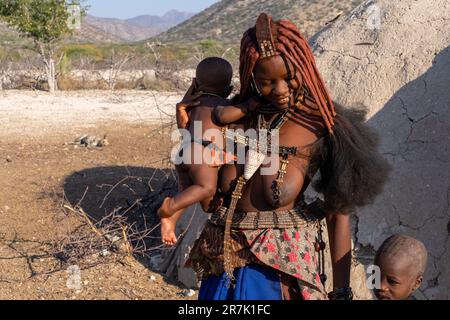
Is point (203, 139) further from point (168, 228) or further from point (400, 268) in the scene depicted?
point (400, 268)

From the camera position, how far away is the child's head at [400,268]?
2.21m

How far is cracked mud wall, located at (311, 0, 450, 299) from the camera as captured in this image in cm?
337

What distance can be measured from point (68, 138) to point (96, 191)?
3.23 m

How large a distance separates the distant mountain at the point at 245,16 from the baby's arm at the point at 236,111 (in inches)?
1177

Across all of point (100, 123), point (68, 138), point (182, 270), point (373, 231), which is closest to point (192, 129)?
point (373, 231)

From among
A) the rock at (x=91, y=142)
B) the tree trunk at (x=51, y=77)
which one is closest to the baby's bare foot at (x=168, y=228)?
the rock at (x=91, y=142)

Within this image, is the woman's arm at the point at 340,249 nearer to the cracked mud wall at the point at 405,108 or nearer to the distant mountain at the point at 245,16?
the cracked mud wall at the point at 405,108

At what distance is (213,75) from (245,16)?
42644mm

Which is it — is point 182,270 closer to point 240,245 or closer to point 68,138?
point 240,245

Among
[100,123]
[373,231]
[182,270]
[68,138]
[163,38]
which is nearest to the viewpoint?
[373,231]

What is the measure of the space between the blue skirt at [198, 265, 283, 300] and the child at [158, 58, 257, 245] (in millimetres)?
219

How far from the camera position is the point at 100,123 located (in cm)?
1059

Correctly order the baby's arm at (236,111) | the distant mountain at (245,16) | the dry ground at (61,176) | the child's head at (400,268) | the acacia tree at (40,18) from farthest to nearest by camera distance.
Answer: the distant mountain at (245,16)
the acacia tree at (40,18)
the dry ground at (61,176)
the child's head at (400,268)
the baby's arm at (236,111)
